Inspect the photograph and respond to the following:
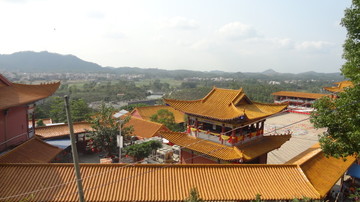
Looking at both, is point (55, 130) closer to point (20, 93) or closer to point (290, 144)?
point (20, 93)

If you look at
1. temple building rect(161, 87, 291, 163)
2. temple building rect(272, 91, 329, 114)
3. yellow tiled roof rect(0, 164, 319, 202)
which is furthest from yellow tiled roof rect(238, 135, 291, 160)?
temple building rect(272, 91, 329, 114)

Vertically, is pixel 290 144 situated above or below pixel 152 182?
below

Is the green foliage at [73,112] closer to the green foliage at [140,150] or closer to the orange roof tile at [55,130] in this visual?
the orange roof tile at [55,130]

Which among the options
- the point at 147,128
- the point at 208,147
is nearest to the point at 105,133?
the point at 147,128

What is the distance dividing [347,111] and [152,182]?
850cm

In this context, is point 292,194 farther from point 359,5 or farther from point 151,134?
point 151,134

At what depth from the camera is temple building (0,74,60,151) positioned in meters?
15.0

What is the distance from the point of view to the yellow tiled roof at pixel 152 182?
35.6 ft

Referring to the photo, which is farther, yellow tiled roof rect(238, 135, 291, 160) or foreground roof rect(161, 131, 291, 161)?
yellow tiled roof rect(238, 135, 291, 160)

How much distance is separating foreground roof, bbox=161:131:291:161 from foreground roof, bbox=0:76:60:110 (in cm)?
882

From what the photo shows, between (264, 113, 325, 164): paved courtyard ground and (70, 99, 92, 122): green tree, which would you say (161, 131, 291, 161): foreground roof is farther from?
(70, 99, 92, 122): green tree

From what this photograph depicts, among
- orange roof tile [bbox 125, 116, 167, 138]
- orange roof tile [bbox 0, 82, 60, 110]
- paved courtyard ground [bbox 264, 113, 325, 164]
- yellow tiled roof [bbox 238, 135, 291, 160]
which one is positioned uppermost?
orange roof tile [bbox 0, 82, 60, 110]

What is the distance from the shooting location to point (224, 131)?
16125 mm

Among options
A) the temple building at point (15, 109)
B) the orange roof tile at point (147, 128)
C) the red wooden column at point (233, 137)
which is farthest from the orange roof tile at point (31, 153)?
the orange roof tile at point (147, 128)
